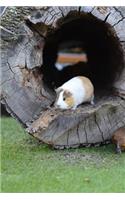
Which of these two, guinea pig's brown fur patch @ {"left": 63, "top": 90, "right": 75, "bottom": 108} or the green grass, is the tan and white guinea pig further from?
the green grass

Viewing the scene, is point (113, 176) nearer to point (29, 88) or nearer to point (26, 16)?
point (29, 88)

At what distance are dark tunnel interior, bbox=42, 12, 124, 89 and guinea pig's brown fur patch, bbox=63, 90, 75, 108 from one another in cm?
67

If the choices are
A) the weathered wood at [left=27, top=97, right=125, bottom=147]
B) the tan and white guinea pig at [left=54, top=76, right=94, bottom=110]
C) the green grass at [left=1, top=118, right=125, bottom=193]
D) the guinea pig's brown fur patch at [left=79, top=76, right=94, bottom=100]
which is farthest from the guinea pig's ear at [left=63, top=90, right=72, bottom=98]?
the green grass at [left=1, top=118, right=125, bottom=193]

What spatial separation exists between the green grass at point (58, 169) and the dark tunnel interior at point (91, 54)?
47.3 inches

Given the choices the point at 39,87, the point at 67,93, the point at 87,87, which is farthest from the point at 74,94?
the point at 39,87

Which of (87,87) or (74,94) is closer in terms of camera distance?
(74,94)

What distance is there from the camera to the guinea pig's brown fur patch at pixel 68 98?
21.9 ft

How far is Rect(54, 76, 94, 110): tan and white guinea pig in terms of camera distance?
261 inches

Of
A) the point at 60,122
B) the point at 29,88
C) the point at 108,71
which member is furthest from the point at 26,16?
the point at 108,71

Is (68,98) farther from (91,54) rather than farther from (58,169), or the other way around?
(91,54)

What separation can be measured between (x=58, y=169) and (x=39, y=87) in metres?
1.18

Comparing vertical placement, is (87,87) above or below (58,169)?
above

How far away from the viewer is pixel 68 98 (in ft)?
22.0

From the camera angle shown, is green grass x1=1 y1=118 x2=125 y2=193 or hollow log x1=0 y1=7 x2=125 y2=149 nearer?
green grass x1=1 y1=118 x2=125 y2=193
